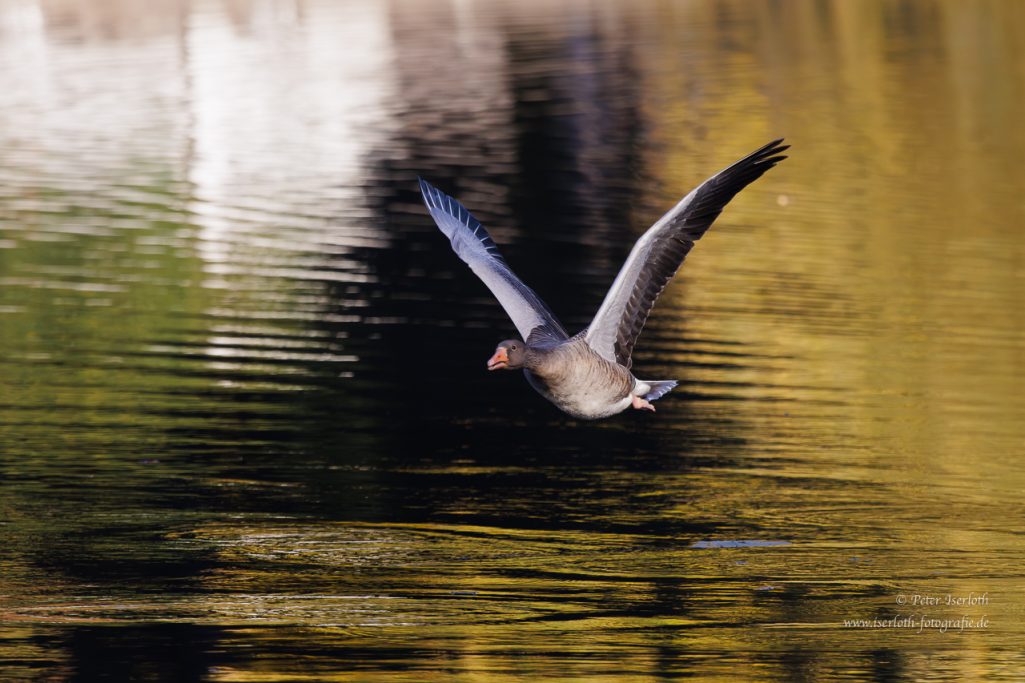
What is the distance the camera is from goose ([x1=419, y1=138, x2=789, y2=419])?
11539 mm

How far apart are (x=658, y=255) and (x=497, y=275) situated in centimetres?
137

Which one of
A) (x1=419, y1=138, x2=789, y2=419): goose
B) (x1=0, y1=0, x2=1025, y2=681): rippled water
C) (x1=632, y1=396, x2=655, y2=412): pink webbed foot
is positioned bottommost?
(x1=0, y1=0, x2=1025, y2=681): rippled water

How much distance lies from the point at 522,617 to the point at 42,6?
5940 centimetres

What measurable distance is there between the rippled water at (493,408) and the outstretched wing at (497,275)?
1.69 metres

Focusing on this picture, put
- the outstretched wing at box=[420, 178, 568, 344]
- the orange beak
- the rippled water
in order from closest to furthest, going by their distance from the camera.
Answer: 1. the orange beak
2. the rippled water
3. the outstretched wing at box=[420, 178, 568, 344]

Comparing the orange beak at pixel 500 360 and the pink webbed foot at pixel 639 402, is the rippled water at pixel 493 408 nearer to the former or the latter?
the pink webbed foot at pixel 639 402

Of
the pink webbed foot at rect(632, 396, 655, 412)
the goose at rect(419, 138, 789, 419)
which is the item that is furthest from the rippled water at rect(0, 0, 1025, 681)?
the goose at rect(419, 138, 789, 419)

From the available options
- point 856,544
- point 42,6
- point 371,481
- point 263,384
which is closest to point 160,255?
point 263,384

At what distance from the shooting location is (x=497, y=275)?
12.8 meters

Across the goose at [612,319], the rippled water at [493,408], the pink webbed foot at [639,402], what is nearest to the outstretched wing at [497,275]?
the goose at [612,319]

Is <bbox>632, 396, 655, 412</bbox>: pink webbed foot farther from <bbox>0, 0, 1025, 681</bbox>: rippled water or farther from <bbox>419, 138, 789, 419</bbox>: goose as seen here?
<bbox>0, 0, 1025, 681</bbox>: rippled water

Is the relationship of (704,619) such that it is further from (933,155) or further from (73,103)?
(73,103)

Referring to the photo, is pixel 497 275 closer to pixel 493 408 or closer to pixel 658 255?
pixel 658 255

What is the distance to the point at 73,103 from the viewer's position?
147 ft
